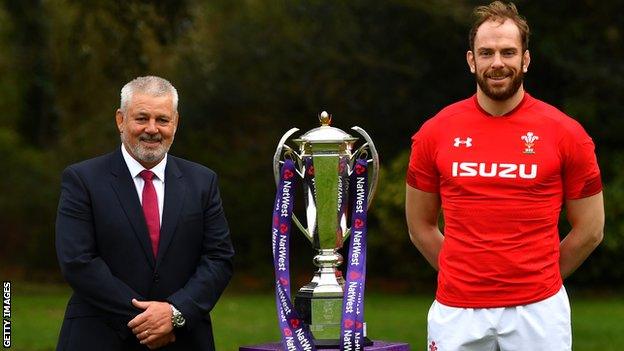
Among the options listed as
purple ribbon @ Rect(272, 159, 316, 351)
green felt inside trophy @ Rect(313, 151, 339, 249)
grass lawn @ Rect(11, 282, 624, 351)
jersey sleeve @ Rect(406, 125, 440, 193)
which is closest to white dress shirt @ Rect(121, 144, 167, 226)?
purple ribbon @ Rect(272, 159, 316, 351)

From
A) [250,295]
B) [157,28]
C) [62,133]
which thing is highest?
[157,28]

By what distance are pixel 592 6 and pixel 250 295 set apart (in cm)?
598

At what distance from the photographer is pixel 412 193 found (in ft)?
15.3

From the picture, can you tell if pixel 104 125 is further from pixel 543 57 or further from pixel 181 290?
pixel 181 290

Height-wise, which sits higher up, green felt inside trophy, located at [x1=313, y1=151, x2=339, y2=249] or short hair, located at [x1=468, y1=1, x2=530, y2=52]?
short hair, located at [x1=468, y1=1, x2=530, y2=52]

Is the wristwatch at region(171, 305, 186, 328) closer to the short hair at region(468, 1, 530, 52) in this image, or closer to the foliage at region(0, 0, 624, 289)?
the short hair at region(468, 1, 530, 52)

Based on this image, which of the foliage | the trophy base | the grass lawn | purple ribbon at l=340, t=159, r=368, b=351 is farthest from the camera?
the foliage

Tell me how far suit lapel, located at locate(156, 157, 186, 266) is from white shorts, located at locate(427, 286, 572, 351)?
105 cm

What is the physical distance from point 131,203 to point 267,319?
9.48 metres

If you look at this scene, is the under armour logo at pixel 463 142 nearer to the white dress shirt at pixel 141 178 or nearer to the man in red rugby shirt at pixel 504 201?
the man in red rugby shirt at pixel 504 201

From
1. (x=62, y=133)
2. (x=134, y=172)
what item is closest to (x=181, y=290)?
(x=134, y=172)

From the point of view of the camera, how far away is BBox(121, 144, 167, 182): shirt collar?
4715 mm

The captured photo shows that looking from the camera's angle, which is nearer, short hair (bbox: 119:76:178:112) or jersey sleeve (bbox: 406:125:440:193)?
jersey sleeve (bbox: 406:125:440:193)

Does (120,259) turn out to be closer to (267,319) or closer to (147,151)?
(147,151)
